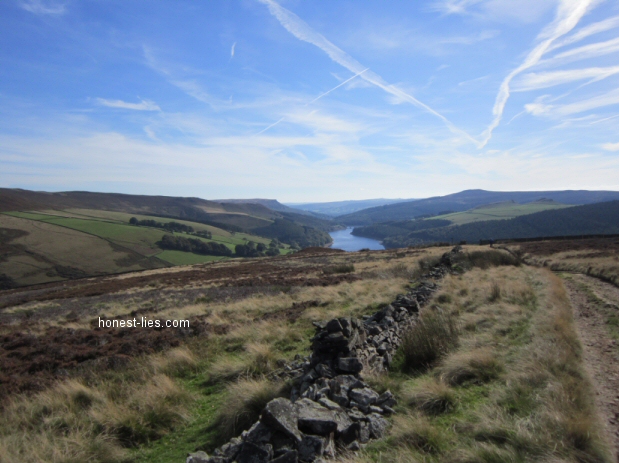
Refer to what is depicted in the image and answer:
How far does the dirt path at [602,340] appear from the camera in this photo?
466 cm

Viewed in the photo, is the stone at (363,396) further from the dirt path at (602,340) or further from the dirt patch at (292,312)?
the dirt patch at (292,312)

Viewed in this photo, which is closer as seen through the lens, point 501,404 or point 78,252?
point 501,404

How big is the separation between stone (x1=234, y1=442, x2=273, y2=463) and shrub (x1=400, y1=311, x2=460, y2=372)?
13.3 ft

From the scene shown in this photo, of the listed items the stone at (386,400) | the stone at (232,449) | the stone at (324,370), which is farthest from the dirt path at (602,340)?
the stone at (232,449)

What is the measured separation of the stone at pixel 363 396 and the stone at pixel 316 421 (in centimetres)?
83

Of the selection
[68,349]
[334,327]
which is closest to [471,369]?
[334,327]

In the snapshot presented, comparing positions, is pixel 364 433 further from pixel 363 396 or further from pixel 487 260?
pixel 487 260

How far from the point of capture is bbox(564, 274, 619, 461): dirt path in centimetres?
466

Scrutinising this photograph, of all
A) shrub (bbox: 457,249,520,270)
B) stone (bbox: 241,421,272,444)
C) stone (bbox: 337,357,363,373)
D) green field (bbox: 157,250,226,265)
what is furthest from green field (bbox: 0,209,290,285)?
stone (bbox: 241,421,272,444)

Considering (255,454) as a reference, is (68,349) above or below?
below

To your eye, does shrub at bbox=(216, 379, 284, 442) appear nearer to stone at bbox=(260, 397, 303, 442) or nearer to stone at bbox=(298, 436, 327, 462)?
stone at bbox=(260, 397, 303, 442)

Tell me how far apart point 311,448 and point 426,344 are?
4.13 m

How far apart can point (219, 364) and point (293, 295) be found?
379 inches

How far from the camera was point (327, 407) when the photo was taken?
455 cm
